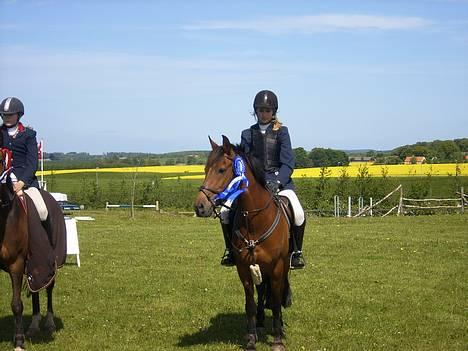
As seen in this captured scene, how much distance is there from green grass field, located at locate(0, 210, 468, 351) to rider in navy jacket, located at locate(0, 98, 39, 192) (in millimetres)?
2280

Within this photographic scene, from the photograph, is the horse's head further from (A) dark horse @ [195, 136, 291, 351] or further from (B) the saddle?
(B) the saddle

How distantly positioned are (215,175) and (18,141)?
3.00 m

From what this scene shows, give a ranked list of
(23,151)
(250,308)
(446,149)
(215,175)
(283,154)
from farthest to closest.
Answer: (446,149) < (23,151) < (283,154) < (250,308) < (215,175)

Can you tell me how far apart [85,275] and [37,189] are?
6049 mm

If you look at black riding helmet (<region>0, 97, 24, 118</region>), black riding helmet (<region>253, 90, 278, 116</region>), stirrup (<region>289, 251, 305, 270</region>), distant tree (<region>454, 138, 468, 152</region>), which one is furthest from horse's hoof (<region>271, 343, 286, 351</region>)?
distant tree (<region>454, 138, 468, 152</region>)

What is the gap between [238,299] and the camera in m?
11.7

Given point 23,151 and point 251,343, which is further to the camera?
point 23,151

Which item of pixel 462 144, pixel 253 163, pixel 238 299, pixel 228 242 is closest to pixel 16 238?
pixel 228 242

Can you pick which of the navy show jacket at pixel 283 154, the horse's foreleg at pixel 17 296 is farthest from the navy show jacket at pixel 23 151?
the navy show jacket at pixel 283 154

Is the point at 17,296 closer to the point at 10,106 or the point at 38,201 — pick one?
the point at 38,201

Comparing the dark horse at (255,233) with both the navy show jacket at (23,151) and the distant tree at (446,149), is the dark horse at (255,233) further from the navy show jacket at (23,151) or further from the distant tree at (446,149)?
the distant tree at (446,149)

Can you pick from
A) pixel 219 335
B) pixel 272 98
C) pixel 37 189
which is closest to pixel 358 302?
pixel 219 335

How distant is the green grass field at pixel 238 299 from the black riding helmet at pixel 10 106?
3.07 metres

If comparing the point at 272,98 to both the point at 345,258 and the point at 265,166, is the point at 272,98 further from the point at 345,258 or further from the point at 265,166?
the point at 345,258
